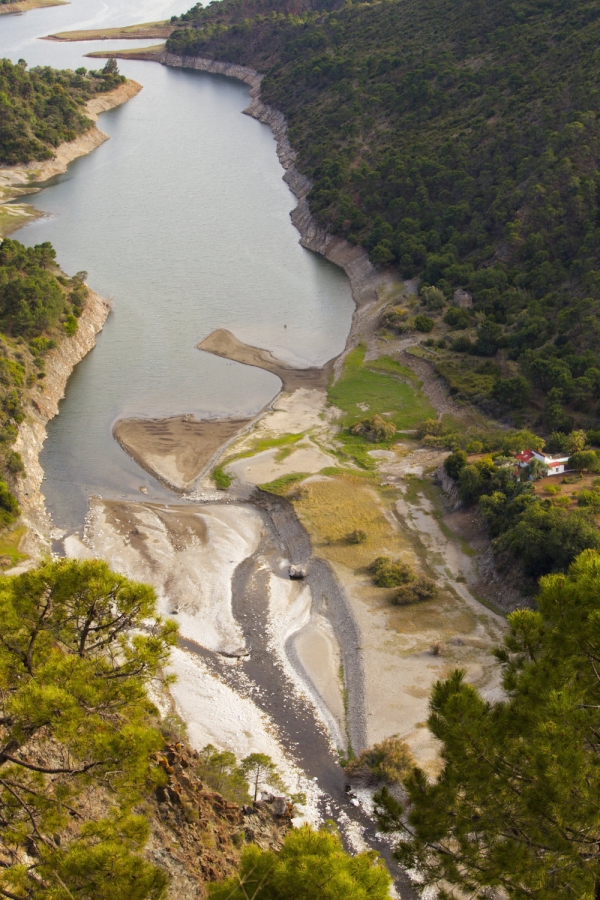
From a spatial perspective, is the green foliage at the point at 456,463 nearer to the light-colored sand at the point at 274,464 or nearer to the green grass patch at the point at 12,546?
the light-colored sand at the point at 274,464

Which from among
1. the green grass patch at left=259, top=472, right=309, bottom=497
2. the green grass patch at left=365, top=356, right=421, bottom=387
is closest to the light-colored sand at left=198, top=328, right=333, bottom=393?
the green grass patch at left=365, top=356, right=421, bottom=387

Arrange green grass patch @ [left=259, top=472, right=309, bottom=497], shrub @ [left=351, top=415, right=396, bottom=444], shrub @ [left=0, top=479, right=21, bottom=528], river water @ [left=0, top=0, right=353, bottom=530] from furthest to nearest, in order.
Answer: river water @ [left=0, top=0, right=353, bottom=530] → shrub @ [left=351, top=415, right=396, bottom=444] → green grass patch @ [left=259, top=472, right=309, bottom=497] → shrub @ [left=0, top=479, right=21, bottom=528]

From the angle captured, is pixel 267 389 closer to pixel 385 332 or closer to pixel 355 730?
pixel 385 332

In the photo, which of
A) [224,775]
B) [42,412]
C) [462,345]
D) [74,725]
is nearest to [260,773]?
[224,775]

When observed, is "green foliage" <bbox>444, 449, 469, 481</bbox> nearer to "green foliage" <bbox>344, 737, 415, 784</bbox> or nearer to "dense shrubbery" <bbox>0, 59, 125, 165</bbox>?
"green foliage" <bbox>344, 737, 415, 784</bbox>

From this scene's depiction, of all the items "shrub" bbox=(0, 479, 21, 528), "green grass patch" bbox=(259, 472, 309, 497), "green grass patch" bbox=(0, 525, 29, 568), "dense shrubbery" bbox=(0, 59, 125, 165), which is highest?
"dense shrubbery" bbox=(0, 59, 125, 165)

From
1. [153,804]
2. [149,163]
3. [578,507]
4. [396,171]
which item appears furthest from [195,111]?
[153,804]
